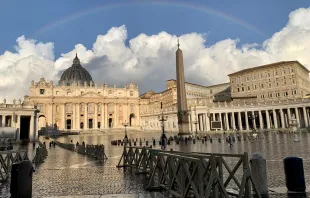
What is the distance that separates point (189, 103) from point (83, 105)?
44.5 m

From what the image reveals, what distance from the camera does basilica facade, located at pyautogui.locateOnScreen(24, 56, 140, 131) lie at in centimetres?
9100

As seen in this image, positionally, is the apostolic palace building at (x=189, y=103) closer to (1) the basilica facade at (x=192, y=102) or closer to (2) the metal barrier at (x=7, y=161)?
(1) the basilica facade at (x=192, y=102)

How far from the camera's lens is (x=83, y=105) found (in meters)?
95.8

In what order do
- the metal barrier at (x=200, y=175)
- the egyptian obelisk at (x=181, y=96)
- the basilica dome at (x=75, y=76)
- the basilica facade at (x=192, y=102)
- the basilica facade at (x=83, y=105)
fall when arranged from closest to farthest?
the metal barrier at (x=200, y=175) < the egyptian obelisk at (x=181, y=96) < the basilica facade at (x=192, y=102) < the basilica facade at (x=83, y=105) < the basilica dome at (x=75, y=76)

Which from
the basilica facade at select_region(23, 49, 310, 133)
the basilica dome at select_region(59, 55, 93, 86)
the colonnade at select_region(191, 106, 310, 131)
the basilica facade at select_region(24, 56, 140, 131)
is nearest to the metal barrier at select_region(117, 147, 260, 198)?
the basilica facade at select_region(23, 49, 310, 133)

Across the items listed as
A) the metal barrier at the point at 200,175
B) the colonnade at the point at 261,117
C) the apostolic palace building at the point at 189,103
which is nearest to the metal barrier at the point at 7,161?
the metal barrier at the point at 200,175

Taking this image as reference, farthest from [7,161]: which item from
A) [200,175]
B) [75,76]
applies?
[75,76]

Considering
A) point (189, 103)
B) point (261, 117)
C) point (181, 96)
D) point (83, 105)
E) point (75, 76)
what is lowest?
point (261, 117)

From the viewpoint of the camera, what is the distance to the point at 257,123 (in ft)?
232

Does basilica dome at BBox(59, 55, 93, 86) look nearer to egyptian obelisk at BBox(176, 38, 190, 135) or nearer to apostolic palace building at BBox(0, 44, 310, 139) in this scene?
apostolic palace building at BBox(0, 44, 310, 139)

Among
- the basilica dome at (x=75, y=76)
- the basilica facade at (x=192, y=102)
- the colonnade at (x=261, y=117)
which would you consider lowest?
the colonnade at (x=261, y=117)

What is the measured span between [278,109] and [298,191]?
5887cm

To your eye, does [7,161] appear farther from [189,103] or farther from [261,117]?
[189,103]

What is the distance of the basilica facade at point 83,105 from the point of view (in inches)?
3583
